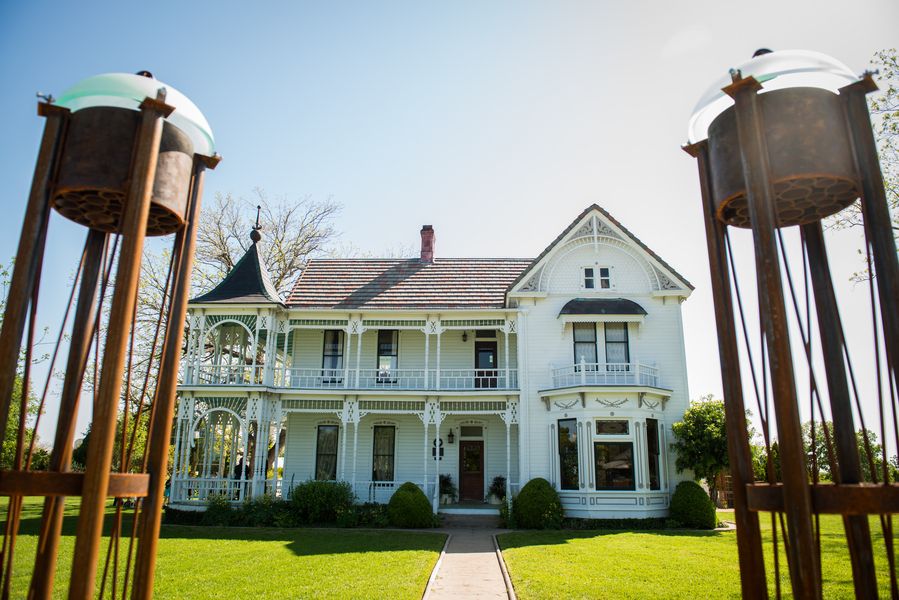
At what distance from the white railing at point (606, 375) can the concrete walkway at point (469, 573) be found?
671cm

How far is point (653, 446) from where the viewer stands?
792 inches

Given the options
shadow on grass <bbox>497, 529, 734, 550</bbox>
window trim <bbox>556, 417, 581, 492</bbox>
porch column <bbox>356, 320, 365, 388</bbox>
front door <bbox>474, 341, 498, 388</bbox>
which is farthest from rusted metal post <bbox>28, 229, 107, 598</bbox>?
front door <bbox>474, 341, 498, 388</bbox>

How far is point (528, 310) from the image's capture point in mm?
22078

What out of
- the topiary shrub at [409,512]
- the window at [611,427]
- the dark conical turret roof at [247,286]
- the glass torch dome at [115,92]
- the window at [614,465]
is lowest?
the topiary shrub at [409,512]

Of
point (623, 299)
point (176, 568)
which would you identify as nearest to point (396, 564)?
point (176, 568)

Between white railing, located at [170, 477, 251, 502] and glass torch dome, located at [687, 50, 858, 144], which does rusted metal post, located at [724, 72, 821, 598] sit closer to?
glass torch dome, located at [687, 50, 858, 144]

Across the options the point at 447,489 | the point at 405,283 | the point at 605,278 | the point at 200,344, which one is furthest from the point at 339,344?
the point at 605,278

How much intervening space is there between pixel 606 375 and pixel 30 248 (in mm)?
18651

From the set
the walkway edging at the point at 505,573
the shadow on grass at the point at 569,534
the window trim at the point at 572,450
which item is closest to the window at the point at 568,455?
the window trim at the point at 572,450

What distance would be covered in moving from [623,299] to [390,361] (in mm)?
9053

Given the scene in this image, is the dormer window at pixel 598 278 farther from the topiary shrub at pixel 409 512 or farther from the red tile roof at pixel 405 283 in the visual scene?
the topiary shrub at pixel 409 512

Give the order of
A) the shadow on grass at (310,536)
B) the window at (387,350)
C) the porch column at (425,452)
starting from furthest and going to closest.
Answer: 1. the window at (387,350)
2. the porch column at (425,452)
3. the shadow on grass at (310,536)

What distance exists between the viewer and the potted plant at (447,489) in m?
21.6

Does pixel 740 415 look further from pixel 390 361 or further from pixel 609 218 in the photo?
pixel 390 361
